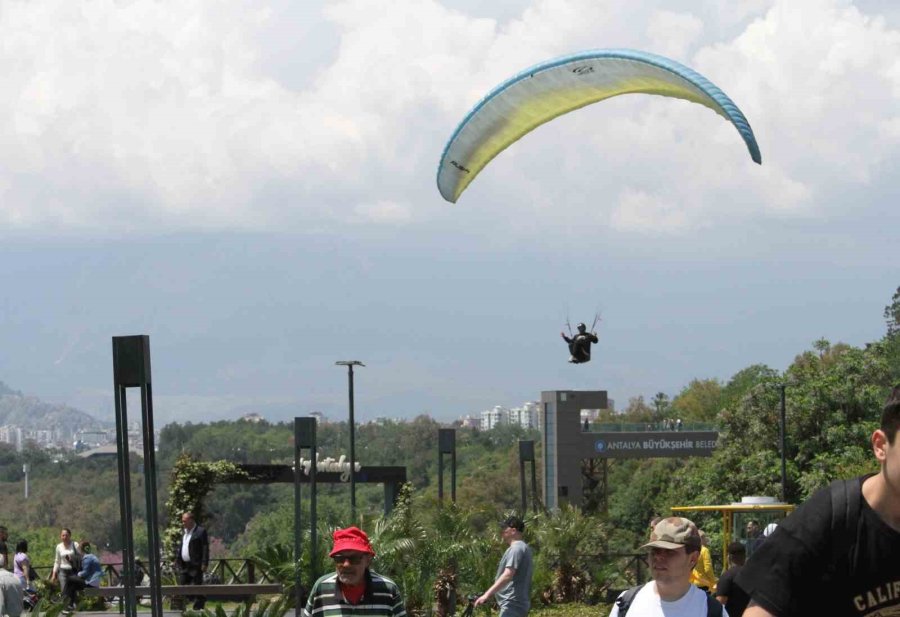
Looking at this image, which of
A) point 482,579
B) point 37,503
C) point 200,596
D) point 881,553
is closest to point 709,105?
point 482,579

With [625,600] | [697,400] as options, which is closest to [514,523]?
[625,600]

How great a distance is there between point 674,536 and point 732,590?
186 centimetres

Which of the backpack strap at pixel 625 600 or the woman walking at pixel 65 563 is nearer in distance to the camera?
the backpack strap at pixel 625 600

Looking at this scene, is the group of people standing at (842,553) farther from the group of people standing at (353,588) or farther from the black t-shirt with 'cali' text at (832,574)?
the group of people standing at (353,588)

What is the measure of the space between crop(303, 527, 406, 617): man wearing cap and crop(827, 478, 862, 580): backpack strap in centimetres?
375

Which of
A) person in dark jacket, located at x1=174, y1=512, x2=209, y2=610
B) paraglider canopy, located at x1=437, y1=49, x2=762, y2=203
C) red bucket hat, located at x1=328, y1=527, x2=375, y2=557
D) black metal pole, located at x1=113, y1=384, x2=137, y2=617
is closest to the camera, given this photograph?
red bucket hat, located at x1=328, y1=527, x2=375, y2=557

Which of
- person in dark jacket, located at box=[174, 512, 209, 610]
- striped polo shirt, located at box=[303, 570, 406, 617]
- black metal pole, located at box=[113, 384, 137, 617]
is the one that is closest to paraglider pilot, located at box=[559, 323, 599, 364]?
person in dark jacket, located at box=[174, 512, 209, 610]

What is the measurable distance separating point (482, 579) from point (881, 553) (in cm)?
1898

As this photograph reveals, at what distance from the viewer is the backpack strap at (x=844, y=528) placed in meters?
3.15

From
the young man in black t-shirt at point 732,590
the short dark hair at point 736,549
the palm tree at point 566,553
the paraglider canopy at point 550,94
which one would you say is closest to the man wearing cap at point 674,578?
the young man in black t-shirt at point 732,590

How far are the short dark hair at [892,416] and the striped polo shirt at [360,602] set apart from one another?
157 inches

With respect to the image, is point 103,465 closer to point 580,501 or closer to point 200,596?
point 580,501

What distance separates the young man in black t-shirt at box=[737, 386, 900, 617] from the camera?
10.3 ft

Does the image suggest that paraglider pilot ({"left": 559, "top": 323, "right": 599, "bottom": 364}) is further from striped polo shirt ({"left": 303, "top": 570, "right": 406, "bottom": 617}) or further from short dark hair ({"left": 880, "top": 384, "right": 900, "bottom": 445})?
short dark hair ({"left": 880, "top": 384, "right": 900, "bottom": 445})
